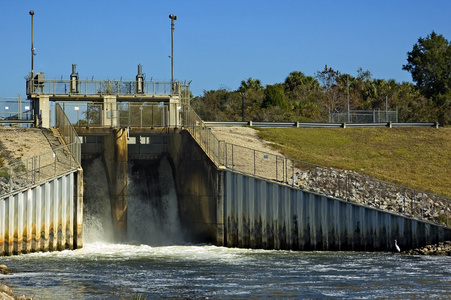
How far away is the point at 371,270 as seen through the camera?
4069 centimetres

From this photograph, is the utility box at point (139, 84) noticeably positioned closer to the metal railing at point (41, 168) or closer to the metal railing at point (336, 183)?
the metal railing at point (336, 183)

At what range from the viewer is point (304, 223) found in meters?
49.9

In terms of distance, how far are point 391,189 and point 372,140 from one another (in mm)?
22991

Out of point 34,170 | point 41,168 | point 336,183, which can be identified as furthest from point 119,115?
point 336,183

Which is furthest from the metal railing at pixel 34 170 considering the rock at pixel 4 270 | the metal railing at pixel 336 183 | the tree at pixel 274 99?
the tree at pixel 274 99

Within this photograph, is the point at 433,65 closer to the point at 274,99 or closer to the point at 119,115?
the point at 274,99

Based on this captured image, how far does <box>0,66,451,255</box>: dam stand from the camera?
48188mm

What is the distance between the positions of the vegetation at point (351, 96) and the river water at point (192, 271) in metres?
45.8

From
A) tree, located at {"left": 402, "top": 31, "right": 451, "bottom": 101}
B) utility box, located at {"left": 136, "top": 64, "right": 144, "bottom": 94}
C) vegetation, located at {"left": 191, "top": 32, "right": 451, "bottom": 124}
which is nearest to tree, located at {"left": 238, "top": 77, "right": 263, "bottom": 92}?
vegetation, located at {"left": 191, "top": 32, "right": 451, "bottom": 124}

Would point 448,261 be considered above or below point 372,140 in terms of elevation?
below

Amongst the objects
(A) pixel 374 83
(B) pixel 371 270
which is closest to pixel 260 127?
(B) pixel 371 270

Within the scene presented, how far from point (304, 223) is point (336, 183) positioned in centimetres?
382

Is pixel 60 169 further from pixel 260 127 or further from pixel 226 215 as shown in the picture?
pixel 260 127

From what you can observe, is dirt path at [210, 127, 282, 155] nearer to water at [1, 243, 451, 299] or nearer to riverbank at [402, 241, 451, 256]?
water at [1, 243, 451, 299]
